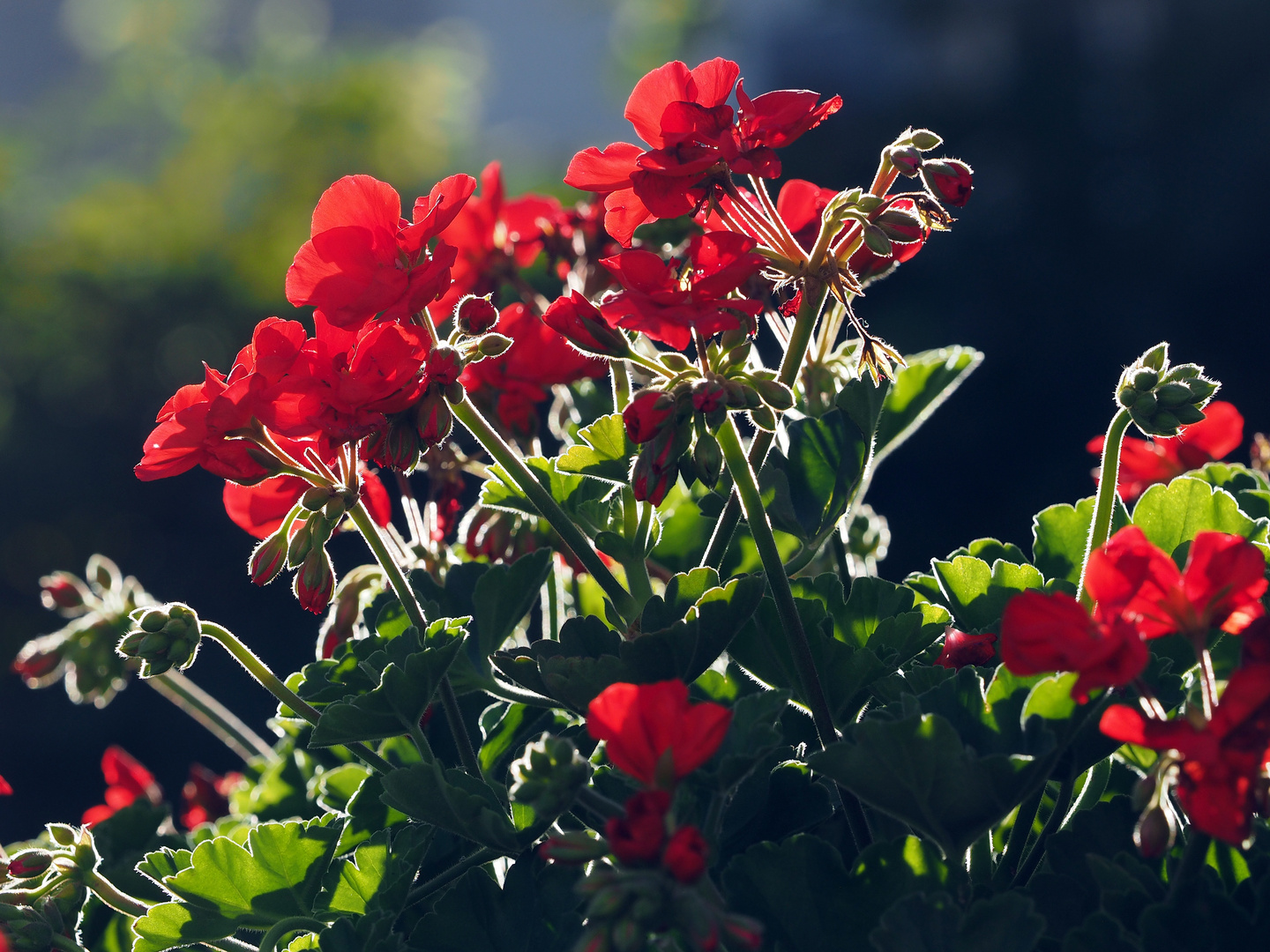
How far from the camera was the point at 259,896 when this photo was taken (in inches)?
30.7

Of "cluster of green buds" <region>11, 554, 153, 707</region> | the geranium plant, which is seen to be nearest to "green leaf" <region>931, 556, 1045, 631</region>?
the geranium plant

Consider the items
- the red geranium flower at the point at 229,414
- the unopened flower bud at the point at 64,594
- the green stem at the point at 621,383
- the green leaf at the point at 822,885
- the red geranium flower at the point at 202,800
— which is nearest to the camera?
the green leaf at the point at 822,885

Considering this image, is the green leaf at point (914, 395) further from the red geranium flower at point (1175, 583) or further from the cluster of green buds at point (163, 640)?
the cluster of green buds at point (163, 640)

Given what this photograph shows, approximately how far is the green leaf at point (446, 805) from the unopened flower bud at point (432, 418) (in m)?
0.20

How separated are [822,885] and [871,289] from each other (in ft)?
14.4

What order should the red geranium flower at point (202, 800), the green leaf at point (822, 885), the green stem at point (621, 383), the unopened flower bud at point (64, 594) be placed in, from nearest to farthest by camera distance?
the green leaf at point (822, 885) → the green stem at point (621, 383) → the unopened flower bud at point (64, 594) → the red geranium flower at point (202, 800)

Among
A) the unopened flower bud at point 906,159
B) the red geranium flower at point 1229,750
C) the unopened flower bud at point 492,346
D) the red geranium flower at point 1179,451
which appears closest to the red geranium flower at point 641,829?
the red geranium flower at point 1229,750

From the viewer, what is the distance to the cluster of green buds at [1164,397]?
2.40 ft

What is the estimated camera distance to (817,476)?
84 cm

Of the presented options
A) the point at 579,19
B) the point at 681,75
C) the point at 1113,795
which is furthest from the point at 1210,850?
the point at 579,19

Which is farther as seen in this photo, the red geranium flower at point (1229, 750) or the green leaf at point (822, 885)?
the green leaf at point (822, 885)

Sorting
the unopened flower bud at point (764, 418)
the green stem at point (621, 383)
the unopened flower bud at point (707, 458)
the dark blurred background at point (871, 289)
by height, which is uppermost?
the unopened flower bud at point (764, 418)

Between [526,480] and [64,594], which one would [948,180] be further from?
[64,594]

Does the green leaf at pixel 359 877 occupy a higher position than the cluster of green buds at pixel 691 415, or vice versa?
the cluster of green buds at pixel 691 415
